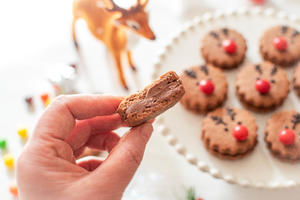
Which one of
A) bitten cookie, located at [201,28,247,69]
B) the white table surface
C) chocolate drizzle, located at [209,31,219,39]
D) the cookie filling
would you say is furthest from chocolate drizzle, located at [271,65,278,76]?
the cookie filling

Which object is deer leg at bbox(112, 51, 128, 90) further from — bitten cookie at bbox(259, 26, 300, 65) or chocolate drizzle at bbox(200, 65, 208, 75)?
bitten cookie at bbox(259, 26, 300, 65)

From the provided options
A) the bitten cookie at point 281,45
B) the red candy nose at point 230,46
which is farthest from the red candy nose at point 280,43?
the red candy nose at point 230,46

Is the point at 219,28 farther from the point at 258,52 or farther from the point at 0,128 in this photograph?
the point at 0,128

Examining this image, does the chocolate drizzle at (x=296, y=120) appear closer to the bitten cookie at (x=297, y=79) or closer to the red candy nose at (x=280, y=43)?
the bitten cookie at (x=297, y=79)

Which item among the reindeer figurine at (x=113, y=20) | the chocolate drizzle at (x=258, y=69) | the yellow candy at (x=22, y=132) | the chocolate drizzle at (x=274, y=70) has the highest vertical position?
the reindeer figurine at (x=113, y=20)

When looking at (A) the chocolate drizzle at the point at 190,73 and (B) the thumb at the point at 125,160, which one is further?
(A) the chocolate drizzle at the point at 190,73

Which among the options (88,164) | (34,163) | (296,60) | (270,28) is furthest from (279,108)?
(34,163)

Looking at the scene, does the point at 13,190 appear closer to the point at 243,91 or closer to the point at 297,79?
the point at 243,91
